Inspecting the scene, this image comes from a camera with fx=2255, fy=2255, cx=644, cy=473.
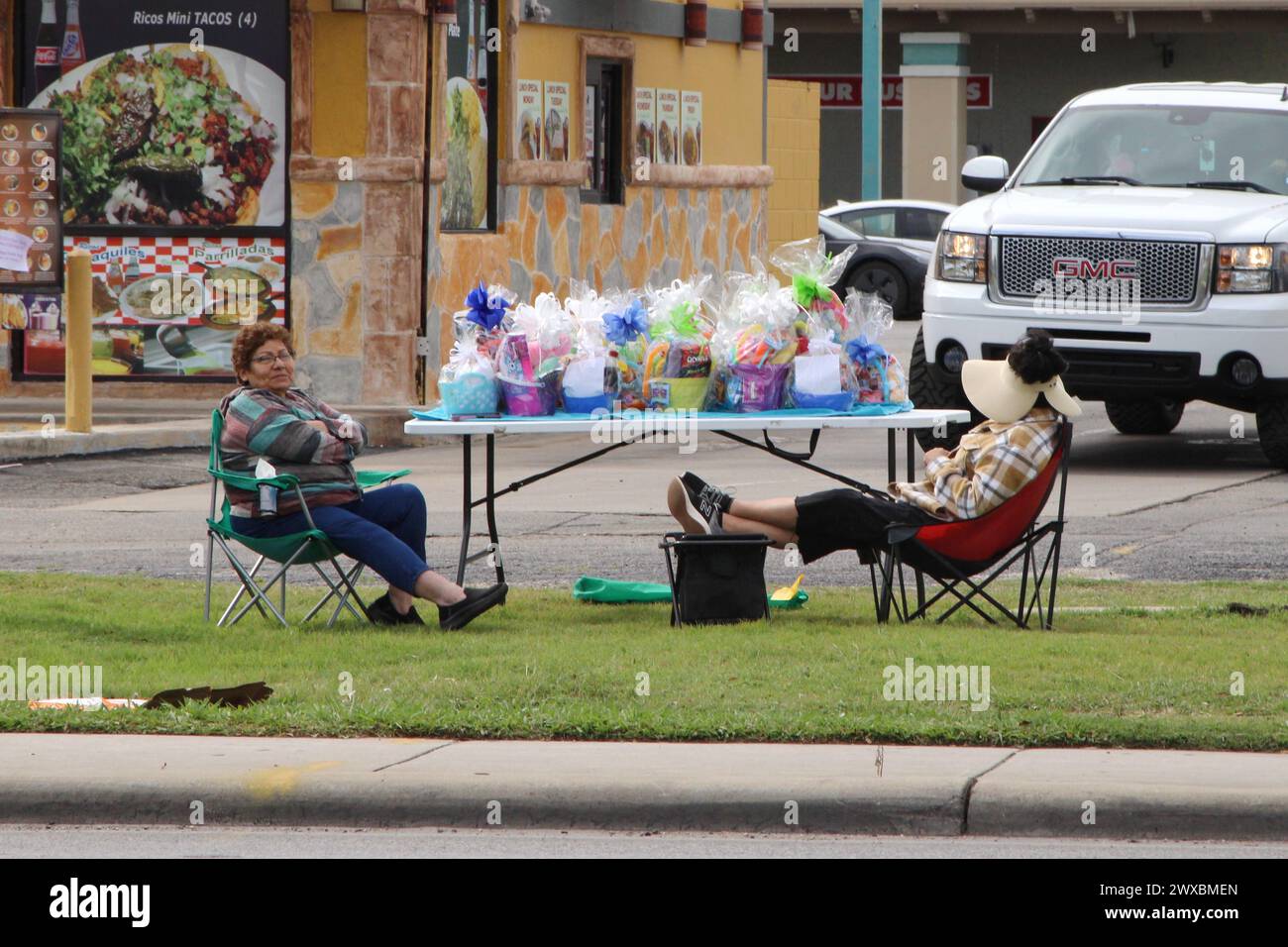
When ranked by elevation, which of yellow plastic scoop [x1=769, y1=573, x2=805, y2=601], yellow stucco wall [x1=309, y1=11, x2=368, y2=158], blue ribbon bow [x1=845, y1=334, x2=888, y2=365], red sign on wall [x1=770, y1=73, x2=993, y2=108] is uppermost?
red sign on wall [x1=770, y1=73, x2=993, y2=108]

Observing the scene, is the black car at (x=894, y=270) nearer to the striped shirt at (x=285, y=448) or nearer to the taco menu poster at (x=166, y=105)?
the taco menu poster at (x=166, y=105)

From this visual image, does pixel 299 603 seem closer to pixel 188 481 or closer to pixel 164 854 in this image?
pixel 164 854

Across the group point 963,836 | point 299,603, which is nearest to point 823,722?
point 963,836

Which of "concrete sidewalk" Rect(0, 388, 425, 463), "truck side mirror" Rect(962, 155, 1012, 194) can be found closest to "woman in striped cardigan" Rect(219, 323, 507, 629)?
"concrete sidewalk" Rect(0, 388, 425, 463)

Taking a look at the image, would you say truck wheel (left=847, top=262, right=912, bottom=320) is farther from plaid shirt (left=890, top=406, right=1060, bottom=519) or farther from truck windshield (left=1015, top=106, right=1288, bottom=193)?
plaid shirt (left=890, top=406, right=1060, bottom=519)

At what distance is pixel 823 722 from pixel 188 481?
8.30 meters

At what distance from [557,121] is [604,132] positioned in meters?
1.64

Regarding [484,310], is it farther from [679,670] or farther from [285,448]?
[679,670]

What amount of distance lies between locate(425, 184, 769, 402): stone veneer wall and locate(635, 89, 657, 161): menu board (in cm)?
39

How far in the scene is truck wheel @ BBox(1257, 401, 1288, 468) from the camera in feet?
46.0

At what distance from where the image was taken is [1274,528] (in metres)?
12.0

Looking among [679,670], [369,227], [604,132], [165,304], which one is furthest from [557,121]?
[679,670]

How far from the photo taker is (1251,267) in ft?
44.3

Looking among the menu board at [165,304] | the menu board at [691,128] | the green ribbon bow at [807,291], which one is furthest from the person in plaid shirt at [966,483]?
the menu board at [691,128]
